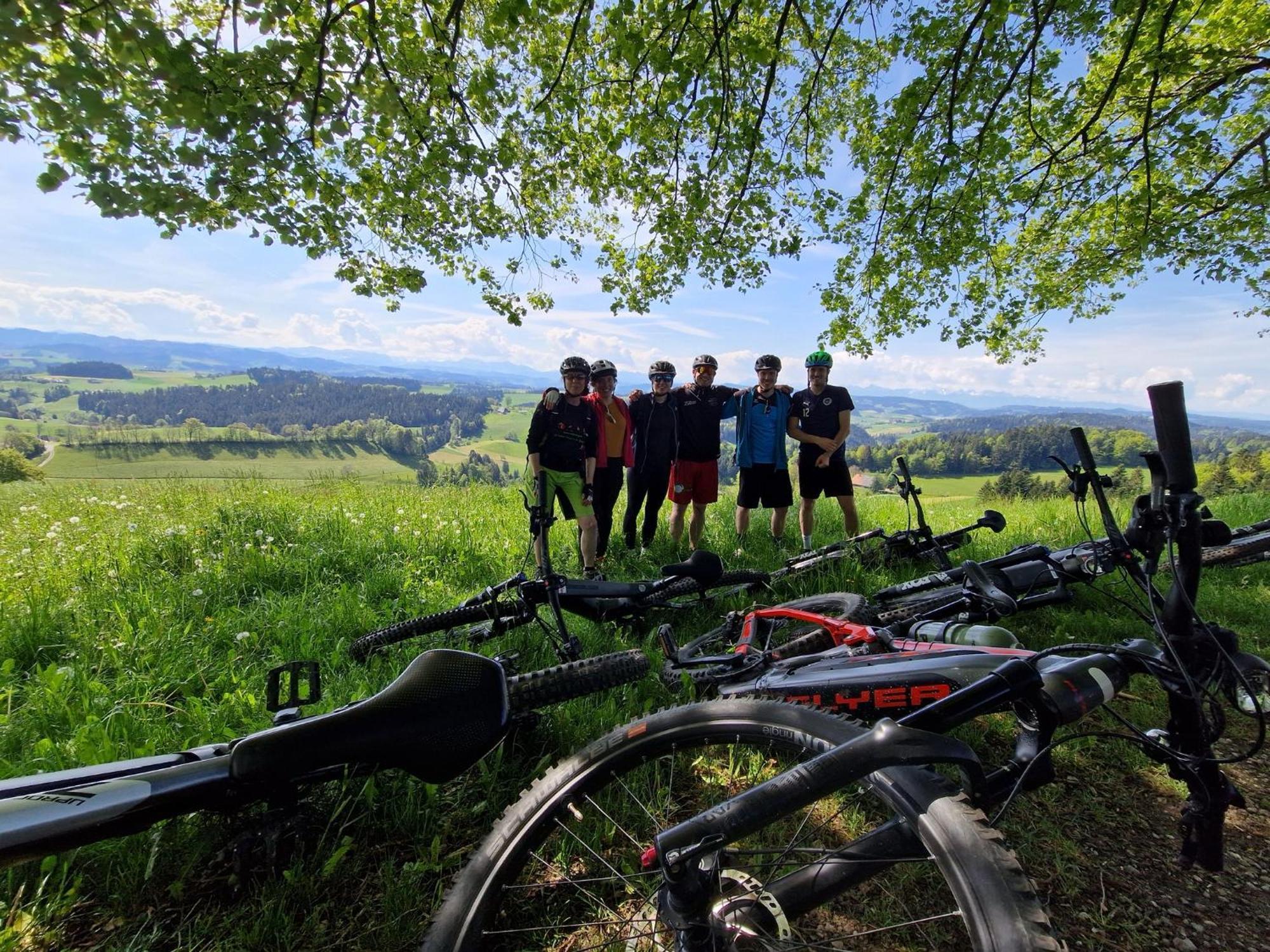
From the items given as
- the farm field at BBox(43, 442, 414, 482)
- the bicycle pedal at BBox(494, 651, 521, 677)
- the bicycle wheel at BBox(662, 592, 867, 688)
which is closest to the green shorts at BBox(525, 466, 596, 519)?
the bicycle wheel at BBox(662, 592, 867, 688)

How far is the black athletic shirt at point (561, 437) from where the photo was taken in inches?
221

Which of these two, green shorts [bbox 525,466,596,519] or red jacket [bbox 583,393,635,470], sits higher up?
red jacket [bbox 583,393,635,470]

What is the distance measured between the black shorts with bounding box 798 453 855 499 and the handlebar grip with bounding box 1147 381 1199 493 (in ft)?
16.1

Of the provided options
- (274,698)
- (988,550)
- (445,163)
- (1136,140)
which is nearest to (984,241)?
(1136,140)

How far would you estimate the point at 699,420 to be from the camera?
6.40 meters

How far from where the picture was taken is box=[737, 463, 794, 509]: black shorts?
6.49 m

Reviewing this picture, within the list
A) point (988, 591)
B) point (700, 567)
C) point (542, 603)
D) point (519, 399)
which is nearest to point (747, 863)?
point (988, 591)

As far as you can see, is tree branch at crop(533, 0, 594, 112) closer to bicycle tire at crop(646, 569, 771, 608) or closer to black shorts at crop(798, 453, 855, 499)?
bicycle tire at crop(646, 569, 771, 608)

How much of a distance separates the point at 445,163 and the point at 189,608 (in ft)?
13.8

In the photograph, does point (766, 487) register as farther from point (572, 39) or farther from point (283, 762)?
point (283, 762)

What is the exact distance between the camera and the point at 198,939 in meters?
1.58

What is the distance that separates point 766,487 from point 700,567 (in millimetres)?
3137

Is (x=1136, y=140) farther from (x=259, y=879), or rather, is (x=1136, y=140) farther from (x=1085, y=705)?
(x=259, y=879)

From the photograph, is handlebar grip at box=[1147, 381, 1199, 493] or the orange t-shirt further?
the orange t-shirt
